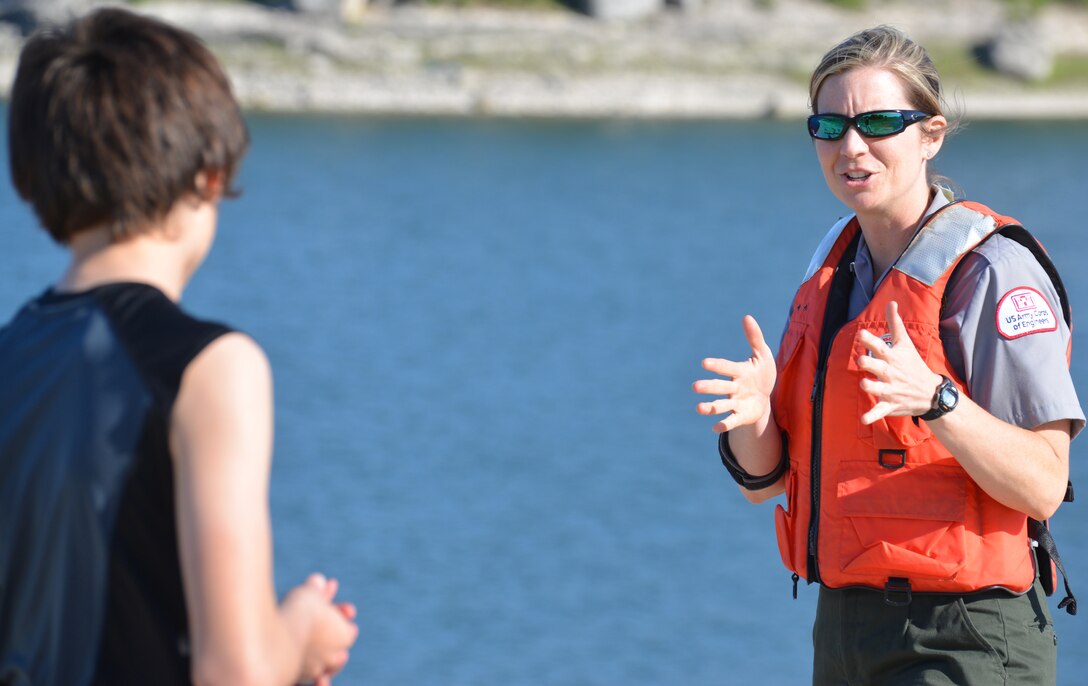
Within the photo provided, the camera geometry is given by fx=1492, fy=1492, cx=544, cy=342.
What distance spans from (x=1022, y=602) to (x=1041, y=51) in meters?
66.2

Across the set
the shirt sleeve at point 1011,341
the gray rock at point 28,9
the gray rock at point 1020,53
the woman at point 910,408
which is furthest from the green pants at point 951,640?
the gray rock at point 1020,53

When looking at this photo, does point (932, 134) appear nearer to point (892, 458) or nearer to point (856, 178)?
point (856, 178)

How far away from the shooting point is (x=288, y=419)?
33.2m

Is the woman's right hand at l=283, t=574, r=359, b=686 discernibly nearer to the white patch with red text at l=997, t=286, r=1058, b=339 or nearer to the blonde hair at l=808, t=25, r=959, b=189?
the white patch with red text at l=997, t=286, r=1058, b=339

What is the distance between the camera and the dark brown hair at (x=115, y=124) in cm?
207

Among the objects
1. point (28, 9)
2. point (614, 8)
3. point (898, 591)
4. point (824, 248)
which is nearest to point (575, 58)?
point (614, 8)

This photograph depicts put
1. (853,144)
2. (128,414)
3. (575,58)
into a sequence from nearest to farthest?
(128,414), (853,144), (575,58)

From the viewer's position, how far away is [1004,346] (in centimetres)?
308

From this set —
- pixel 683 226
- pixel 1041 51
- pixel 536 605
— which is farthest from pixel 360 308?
pixel 1041 51

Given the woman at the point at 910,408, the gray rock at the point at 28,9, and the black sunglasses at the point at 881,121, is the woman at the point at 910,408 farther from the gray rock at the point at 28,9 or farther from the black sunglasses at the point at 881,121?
the gray rock at the point at 28,9

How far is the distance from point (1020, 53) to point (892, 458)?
216 feet

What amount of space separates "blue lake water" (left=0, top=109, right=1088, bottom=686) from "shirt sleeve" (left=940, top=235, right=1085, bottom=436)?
63.2 feet

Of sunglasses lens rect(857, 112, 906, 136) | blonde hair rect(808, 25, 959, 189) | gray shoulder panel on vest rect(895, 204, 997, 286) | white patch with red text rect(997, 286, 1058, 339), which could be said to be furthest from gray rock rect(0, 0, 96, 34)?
white patch with red text rect(997, 286, 1058, 339)

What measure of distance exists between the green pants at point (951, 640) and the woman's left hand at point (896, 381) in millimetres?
500
